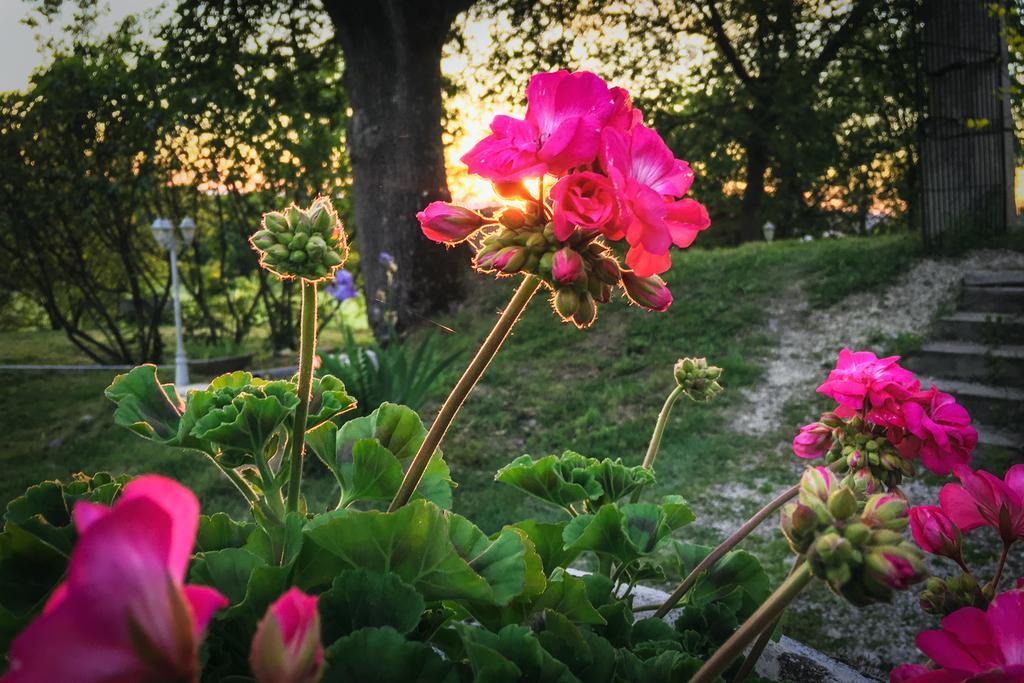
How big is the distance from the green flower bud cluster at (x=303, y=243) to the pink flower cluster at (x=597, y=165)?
0.14 m

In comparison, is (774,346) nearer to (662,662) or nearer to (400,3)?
(400,3)

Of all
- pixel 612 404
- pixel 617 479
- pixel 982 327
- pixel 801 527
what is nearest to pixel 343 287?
pixel 612 404

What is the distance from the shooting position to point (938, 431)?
0.79 meters

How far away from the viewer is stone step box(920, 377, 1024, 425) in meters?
4.10

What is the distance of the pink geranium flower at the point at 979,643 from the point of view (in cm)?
53

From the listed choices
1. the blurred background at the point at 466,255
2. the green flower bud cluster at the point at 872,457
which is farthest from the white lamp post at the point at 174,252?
the green flower bud cluster at the point at 872,457

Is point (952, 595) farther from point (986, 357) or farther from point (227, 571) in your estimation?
point (986, 357)

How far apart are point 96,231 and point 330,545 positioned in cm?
931

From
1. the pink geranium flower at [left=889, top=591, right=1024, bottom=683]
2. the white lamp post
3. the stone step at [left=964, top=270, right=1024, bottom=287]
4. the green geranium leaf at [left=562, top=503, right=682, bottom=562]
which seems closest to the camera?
the pink geranium flower at [left=889, top=591, right=1024, bottom=683]

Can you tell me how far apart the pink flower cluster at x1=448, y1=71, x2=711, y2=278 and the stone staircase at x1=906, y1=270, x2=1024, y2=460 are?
12.9 ft

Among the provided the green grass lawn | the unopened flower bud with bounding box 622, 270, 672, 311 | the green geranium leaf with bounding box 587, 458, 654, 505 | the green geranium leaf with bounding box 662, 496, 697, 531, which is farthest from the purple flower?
the unopened flower bud with bounding box 622, 270, 672, 311

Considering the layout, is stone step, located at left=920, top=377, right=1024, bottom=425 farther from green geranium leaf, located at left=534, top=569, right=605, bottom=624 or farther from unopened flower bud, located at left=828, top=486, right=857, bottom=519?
unopened flower bud, located at left=828, top=486, right=857, bottom=519

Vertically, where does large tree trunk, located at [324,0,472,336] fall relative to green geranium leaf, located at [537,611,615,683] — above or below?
above

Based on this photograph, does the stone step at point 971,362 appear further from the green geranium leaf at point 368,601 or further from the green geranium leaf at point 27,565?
the green geranium leaf at point 27,565
